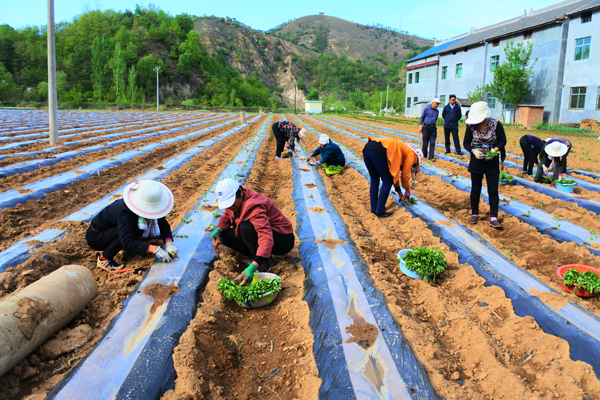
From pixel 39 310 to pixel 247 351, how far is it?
142 centimetres

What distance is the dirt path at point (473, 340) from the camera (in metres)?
2.18

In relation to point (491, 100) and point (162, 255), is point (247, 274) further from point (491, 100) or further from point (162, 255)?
point (491, 100)

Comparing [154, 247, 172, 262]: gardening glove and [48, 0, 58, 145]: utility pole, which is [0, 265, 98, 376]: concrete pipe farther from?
[48, 0, 58, 145]: utility pole

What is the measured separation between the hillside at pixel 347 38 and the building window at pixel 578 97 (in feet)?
407

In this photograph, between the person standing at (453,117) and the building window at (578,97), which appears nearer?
the person standing at (453,117)

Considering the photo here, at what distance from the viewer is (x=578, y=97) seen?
20.4m

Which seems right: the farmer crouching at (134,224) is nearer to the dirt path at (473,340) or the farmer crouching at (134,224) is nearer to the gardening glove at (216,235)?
the gardening glove at (216,235)

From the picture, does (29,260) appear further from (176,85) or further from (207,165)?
(176,85)

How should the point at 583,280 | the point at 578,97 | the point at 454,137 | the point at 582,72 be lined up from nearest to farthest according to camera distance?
the point at 583,280, the point at 454,137, the point at 582,72, the point at 578,97

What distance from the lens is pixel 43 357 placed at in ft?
7.88

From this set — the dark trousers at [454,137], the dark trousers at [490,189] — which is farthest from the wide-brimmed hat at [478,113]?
the dark trousers at [454,137]

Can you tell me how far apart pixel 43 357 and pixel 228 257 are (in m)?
1.85

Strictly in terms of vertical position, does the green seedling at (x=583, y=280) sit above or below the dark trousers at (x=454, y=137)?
below

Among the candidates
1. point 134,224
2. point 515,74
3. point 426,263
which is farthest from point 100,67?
point 426,263
